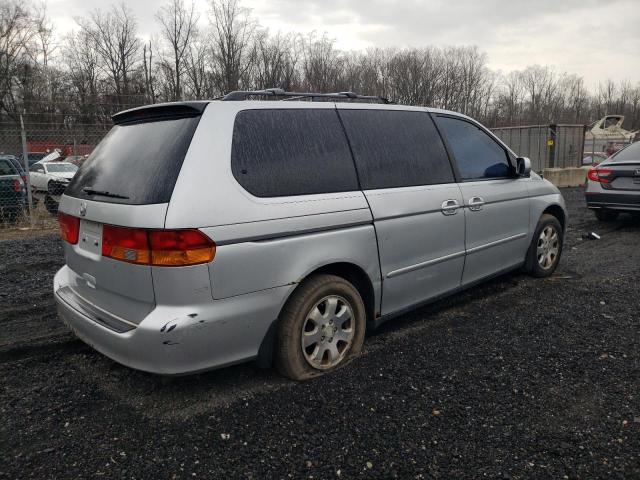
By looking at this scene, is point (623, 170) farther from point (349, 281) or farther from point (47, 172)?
point (47, 172)

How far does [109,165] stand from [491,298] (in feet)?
11.7

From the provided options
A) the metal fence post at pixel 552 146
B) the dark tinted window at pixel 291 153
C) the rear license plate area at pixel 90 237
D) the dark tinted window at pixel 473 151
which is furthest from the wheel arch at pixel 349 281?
the metal fence post at pixel 552 146

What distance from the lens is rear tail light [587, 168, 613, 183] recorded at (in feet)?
26.1

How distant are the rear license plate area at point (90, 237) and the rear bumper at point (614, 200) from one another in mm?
8061

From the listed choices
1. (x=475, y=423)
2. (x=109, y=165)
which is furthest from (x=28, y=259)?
(x=475, y=423)

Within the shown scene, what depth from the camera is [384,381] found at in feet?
9.82

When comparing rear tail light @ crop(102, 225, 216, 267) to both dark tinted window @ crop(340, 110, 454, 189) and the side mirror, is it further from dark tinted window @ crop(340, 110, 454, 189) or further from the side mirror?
the side mirror

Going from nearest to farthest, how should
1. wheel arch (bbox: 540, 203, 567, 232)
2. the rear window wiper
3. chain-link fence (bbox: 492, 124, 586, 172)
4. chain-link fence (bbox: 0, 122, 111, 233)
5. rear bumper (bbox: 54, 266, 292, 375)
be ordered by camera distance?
rear bumper (bbox: 54, 266, 292, 375)
the rear window wiper
wheel arch (bbox: 540, 203, 567, 232)
chain-link fence (bbox: 0, 122, 111, 233)
chain-link fence (bbox: 492, 124, 586, 172)

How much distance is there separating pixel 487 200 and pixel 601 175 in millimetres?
5264

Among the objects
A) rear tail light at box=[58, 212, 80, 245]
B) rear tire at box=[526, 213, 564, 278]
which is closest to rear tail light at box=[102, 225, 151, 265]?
rear tail light at box=[58, 212, 80, 245]

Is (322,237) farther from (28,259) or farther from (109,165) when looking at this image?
(28,259)

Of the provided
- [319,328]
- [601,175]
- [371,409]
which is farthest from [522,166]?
[601,175]

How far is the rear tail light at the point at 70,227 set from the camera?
2.94 m

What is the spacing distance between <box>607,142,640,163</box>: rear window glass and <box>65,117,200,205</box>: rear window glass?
788cm
